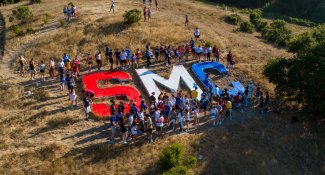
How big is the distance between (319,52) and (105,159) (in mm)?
20046

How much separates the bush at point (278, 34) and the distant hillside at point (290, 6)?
34.1m

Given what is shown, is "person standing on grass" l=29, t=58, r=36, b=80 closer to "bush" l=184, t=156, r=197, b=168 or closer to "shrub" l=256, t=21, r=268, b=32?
"bush" l=184, t=156, r=197, b=168

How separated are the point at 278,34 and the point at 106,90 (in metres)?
26.8

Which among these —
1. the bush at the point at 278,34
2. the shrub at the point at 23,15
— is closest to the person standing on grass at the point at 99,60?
the shrub at the point at 23,15

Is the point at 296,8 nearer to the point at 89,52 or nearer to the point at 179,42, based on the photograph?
the point at 179,42

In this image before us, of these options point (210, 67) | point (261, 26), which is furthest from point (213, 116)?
point (261, 26)

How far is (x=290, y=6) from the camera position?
9231 centimetres

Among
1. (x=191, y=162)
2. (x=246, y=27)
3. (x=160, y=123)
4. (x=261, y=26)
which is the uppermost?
(x=246, y=27)

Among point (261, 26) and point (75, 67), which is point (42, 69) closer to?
point (75, 67)

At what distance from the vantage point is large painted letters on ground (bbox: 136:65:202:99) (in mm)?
37625

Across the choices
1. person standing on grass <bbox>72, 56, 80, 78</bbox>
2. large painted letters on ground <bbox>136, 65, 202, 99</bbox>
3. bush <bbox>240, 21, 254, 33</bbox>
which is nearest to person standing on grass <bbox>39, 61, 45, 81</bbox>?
person standing on grass <bbox>72, 56, 80, 78</bbox>

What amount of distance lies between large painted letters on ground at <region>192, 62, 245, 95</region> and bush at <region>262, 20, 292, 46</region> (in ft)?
45.4

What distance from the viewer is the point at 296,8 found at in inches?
3610

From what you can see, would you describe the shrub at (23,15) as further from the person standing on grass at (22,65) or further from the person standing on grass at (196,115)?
the person standing on grass at (196,115)
